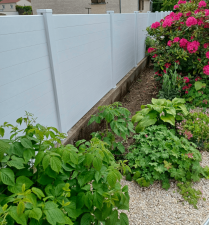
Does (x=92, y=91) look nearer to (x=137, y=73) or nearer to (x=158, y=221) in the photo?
(x=158, y=221)

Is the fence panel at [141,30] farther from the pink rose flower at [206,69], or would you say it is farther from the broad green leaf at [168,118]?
the broad green leaf at [168,118]

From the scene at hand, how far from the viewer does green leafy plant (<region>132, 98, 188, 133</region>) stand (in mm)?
3646

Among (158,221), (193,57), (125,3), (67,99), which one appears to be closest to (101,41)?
(67,99)

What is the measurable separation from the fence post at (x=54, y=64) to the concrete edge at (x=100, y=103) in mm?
285

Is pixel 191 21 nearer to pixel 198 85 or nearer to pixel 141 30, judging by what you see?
pixel 198 85

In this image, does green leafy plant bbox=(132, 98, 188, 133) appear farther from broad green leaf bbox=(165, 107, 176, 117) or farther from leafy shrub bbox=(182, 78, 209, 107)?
leafy shrub bbox=(182, 78, 209, 107)

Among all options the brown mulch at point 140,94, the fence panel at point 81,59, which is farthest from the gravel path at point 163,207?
the brown mulch at point 140,94

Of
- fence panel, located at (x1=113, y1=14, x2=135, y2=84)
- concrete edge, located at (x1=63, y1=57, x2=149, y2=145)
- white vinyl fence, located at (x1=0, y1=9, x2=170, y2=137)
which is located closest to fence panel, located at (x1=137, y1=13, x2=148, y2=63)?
concrete edge, located at (x1=63, y1=57, x2=149, y2=145)

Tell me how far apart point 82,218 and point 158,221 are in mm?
1297

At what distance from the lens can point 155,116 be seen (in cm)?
375

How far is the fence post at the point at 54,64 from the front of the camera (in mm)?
2740

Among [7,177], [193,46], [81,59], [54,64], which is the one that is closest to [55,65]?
[54,64]

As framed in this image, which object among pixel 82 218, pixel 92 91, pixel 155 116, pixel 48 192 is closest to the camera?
pixel 48 192

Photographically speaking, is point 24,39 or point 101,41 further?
point 101,41
